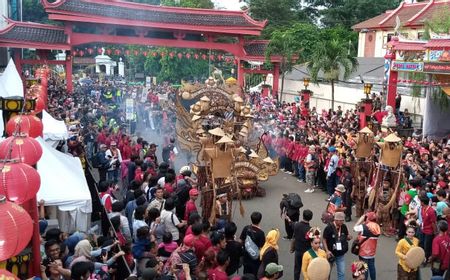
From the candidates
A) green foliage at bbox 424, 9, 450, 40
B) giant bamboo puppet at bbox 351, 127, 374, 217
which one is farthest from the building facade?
giant bamboo puppet at bbox 351, 127, 374, 217

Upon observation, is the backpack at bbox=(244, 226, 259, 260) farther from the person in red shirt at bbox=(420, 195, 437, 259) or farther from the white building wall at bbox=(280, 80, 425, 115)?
the white building wall at bbox=(280, 80, 425, 115)

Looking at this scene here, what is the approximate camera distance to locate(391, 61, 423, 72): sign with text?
1670 cm

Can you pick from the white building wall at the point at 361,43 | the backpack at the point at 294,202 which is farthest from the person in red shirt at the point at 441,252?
the white building wall at the point at 361,43

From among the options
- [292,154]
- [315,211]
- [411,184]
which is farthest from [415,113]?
[411,184]

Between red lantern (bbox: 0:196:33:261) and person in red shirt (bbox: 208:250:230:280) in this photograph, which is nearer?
red lantern (bbox: 0:196:33:261)

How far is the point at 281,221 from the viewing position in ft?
37.1

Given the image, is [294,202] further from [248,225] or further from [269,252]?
[269,252]

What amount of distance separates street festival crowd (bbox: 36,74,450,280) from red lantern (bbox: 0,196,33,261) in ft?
2.49

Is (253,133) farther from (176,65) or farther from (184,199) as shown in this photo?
(176,65)

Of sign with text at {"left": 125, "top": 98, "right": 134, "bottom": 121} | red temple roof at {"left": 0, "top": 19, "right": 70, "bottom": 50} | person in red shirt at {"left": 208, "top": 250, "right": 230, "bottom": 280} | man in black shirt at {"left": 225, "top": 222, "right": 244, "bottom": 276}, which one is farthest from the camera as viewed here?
red temple roof at {"left": 0, "top": 19, "right": 70, "bottom": 50}

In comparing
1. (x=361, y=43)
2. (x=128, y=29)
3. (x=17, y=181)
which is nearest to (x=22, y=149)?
(x=17, y=181)

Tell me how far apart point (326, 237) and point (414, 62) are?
37.4 ft

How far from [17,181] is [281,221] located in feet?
22.8

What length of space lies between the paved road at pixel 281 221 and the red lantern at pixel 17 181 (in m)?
4.59
